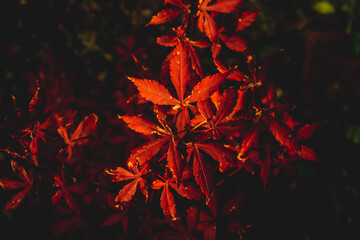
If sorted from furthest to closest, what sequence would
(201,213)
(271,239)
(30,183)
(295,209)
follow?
(295,209) → (271,239) → (201,213) → (30,183)

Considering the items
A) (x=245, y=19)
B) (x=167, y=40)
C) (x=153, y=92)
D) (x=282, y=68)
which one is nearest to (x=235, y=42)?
(x=245, y=19)

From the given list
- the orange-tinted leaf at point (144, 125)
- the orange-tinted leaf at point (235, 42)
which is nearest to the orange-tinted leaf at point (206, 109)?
the orange-tinted leaf at point (144, 125)

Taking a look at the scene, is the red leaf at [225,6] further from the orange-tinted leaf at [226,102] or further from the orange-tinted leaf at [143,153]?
the orange-tinted leaf at [143,153]

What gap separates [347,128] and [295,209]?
35.9 inches

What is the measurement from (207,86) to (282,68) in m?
1.87

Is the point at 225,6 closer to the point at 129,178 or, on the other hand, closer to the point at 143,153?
the point at 143,153

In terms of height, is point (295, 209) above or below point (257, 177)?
below

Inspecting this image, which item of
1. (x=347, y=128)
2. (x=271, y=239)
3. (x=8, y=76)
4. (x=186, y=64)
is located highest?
(x=186, y=64)

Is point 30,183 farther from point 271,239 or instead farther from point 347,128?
point 347,128

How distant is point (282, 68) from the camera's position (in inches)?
92.5

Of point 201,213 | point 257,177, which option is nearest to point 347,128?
point 257,177

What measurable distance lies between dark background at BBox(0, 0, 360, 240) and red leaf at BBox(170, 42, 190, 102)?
89 cm

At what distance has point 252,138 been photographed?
894mm

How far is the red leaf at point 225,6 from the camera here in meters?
0.95
